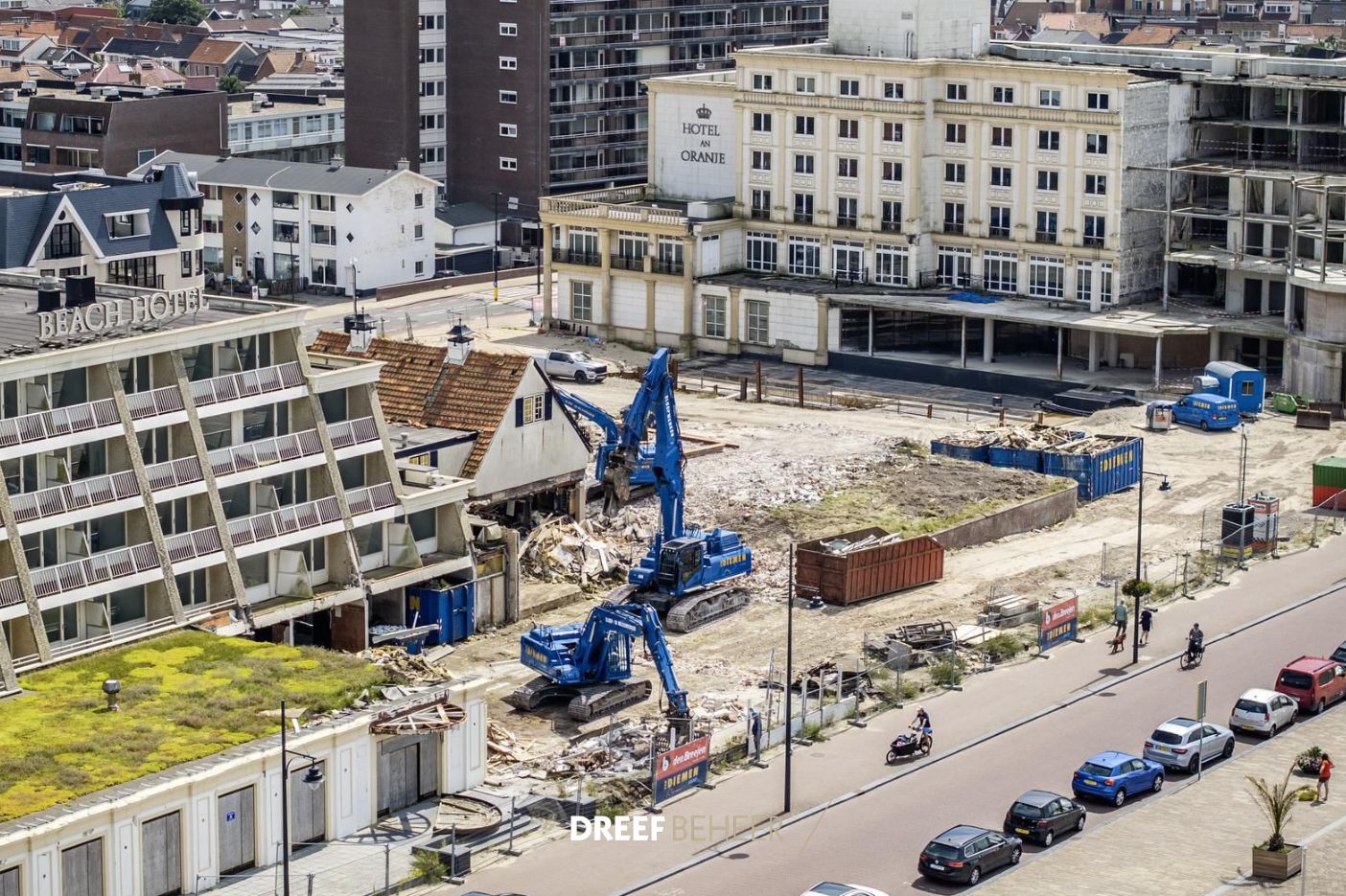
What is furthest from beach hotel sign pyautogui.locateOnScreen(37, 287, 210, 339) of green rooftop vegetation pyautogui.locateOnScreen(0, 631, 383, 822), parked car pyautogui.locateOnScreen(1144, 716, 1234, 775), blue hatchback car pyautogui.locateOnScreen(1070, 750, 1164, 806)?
parked car pyautogui.locateOnScreen(1144, 716, 1234, 775)

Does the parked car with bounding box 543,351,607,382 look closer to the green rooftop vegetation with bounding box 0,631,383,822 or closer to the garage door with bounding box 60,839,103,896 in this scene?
the green rooftop vegetation with bounding box 0,631,383,822

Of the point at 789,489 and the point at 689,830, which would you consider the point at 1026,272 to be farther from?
the point at 689,830

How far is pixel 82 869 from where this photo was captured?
205 feet

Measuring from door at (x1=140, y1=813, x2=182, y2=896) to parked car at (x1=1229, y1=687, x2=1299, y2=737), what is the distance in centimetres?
3296

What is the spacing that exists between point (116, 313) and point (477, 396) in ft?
68.0

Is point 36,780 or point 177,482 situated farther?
point 177,482

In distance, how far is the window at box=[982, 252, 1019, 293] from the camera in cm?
14438

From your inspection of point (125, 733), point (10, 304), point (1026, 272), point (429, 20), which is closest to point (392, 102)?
point (429, 20)

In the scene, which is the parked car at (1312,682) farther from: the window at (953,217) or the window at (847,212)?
the window at (847,212)

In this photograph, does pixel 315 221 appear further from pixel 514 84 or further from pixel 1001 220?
pixel 1001 220

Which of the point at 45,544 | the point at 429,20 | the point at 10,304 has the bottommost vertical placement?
the point at 45,544

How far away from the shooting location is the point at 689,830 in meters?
69.8

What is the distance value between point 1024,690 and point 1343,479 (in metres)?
31.1

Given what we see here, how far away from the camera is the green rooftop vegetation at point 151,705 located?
212 feet
